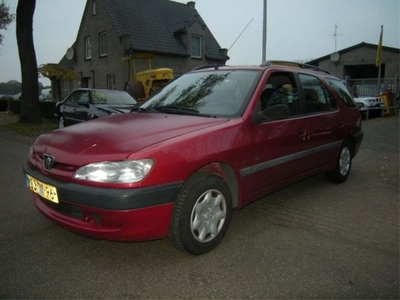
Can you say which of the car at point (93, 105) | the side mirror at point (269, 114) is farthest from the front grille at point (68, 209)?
the car at point (93, 105)

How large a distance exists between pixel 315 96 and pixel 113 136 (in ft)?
9.37

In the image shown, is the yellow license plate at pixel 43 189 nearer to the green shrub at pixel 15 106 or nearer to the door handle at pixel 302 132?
the door handle at pixel 302 132

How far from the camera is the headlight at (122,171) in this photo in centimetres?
255

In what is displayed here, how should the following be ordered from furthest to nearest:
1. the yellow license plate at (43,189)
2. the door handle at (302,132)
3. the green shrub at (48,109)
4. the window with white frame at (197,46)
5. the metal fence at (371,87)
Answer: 1. the window with white frame at (197,46)
2. the metal fence at (371,87)
3. the green shrub at (48,109)
4. the door handle at (302,132)
5. the yellow license plate at (43,189)

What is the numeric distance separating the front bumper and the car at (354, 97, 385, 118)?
16.0 metres

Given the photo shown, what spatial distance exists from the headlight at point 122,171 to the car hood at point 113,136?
5cm

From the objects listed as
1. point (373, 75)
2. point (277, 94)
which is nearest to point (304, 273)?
point (277, 94)

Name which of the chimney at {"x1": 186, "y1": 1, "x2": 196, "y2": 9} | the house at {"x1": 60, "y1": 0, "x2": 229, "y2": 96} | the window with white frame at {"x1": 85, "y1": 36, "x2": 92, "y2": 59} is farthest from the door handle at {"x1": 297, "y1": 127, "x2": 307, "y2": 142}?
the chimney at {"x1": 186, "y1": 1, "x2": 196, "y2": 9}

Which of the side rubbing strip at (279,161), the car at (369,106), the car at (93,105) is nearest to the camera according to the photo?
the side rubbing strip at (279,161)

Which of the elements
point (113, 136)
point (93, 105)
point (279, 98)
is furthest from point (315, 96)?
point (93, 105)

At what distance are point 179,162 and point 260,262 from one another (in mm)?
1068

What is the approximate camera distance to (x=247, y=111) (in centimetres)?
337

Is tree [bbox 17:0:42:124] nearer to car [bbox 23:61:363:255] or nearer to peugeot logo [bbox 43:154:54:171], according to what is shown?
car [bbox 23:61:363:255]

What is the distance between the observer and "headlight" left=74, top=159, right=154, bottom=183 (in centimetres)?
255
